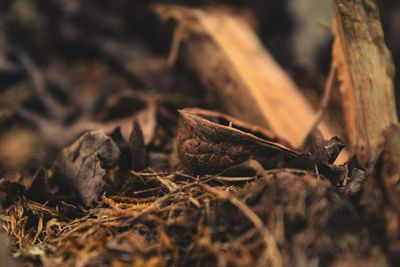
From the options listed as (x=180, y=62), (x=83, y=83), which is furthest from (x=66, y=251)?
(x=83, y=83)

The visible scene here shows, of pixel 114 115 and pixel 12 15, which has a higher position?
pixel 12 15

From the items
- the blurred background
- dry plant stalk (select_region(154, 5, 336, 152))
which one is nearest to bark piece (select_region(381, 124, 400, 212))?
dry plant stalk (select_region(154, 5, 336, 152))

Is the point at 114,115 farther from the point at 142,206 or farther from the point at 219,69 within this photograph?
the point at 142,206

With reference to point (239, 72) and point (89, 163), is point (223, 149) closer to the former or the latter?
point (89, 163)

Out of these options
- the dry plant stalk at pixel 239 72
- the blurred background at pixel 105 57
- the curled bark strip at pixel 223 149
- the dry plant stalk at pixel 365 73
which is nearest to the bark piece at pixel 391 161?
the dry plant stalk at pixel 365 73

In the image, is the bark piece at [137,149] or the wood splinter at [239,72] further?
the wood splinter at [239,72]

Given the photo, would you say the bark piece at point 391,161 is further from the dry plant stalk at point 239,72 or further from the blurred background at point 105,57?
the blurred background at point 105,57

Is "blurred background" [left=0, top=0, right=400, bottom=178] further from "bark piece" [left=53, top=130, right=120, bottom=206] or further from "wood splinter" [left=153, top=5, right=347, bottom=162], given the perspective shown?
"bark piece" [left=53, top=130, right=120, bottom=206]
